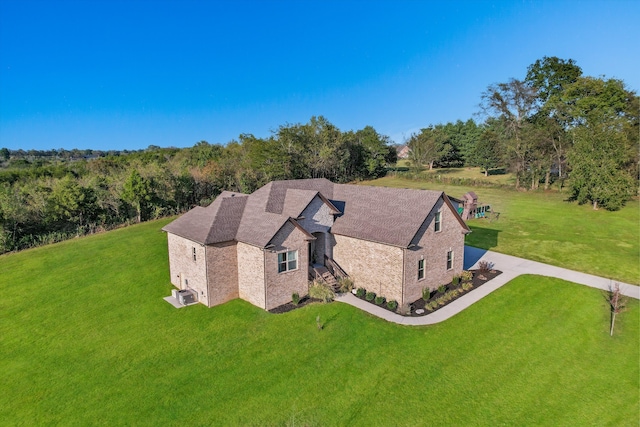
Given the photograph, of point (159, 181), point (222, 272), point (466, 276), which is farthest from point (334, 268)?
point (159, 181)

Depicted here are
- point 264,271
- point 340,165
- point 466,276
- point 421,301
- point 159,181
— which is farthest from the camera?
point 340,165

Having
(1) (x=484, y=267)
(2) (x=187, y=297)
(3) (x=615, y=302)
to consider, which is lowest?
(2) (x=187, y=297)

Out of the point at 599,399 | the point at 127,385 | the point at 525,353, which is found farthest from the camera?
the point at 525,353

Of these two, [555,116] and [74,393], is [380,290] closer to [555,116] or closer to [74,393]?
[74,393]

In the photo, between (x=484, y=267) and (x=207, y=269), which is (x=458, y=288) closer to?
(x=484, y=267)

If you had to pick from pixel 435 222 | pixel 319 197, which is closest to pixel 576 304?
pixel 435 222

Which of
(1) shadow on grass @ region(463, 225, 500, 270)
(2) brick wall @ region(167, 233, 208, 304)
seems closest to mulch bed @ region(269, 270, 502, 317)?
(1) shadow on grass @ region(463, 225, 500, 270)
